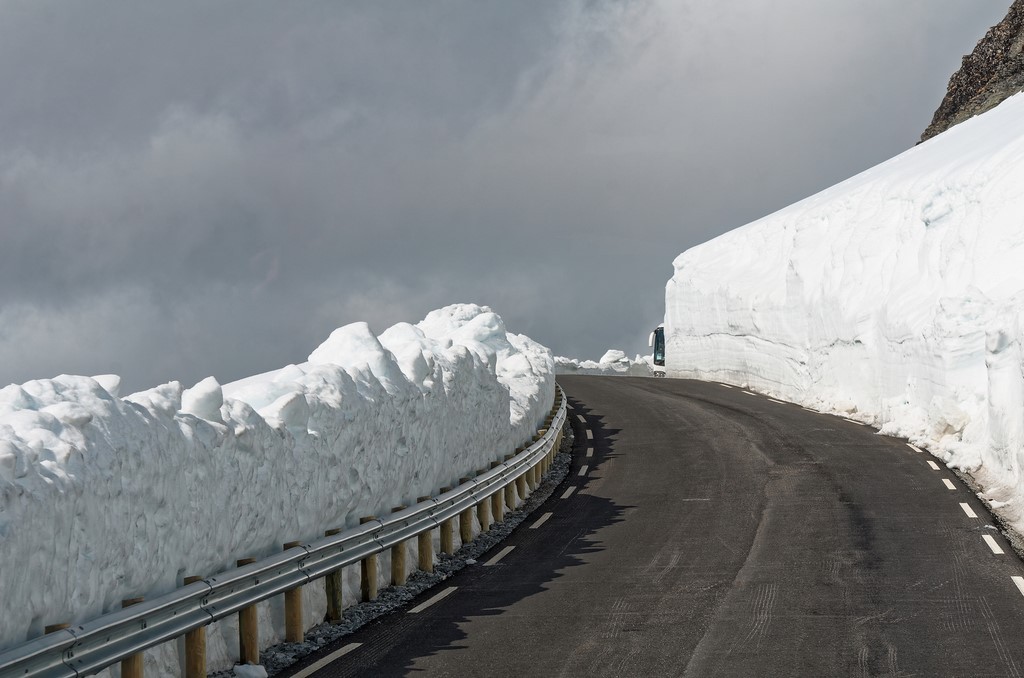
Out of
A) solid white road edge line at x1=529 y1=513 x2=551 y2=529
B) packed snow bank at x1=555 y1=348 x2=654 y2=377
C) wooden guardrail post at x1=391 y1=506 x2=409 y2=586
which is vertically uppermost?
packed snow bank at x1=555 y1=348 x2=654 y2=377

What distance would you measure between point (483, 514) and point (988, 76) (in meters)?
60.2

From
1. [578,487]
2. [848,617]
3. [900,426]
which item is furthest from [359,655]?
[900,426]

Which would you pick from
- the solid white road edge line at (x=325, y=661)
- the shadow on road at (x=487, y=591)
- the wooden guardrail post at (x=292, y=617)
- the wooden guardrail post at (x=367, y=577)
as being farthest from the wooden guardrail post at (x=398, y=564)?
the wooden guardrail post at (x=292, y=617)

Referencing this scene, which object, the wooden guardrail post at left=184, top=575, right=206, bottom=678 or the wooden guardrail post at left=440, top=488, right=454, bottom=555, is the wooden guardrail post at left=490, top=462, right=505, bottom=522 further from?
the wooden guardrail post at left=184, top=575, right=206, bottom=678

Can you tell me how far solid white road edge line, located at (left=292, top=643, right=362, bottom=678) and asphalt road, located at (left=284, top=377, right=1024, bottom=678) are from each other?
10 cm

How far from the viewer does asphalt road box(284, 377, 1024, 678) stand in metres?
9.62

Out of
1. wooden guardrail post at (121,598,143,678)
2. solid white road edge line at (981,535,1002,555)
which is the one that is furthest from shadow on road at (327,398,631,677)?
solid white road edge line at (981,535,1002,555)

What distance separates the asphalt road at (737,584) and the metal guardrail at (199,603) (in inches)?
32.3

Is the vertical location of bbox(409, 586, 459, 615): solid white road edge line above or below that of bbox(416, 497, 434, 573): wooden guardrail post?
below

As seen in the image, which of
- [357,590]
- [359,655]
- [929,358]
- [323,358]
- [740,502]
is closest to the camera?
[359,655]

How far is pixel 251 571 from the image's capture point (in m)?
9.34

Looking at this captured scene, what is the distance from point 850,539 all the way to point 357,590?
693cm

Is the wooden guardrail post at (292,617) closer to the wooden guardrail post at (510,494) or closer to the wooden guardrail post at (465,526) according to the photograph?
the wooden guardrail post at (465,526)

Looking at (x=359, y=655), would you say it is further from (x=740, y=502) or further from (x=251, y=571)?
(x=740, y=502)
